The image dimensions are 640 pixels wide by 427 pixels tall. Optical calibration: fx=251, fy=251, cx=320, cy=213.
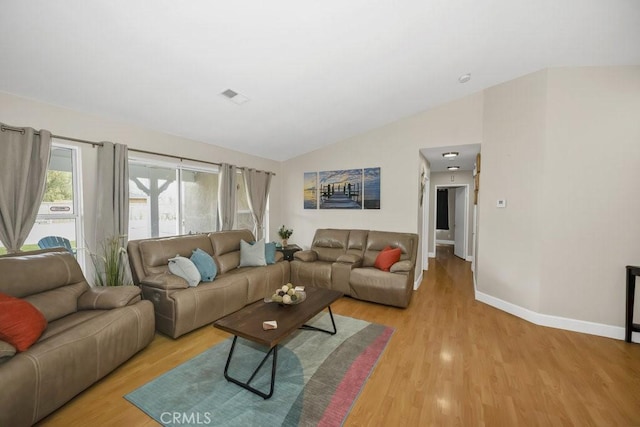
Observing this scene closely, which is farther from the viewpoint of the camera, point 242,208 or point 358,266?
point 242,208

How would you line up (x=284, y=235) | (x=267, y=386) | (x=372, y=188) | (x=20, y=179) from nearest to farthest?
(x=267, y=386)
(x=20, y=179)
(x=372, y=188)
(x=284, y=235)

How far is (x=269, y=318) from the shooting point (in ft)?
7.07

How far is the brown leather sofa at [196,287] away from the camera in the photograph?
258 centimetres

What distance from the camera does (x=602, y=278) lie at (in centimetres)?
280

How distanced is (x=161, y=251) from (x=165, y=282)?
2.02ft

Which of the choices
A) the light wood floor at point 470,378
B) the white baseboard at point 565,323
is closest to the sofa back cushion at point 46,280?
the light wood floor at point 470,378

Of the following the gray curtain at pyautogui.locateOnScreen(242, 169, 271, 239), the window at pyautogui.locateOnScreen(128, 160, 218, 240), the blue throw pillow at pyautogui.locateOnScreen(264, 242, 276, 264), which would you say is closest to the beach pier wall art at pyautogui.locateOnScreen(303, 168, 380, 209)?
the gray curtain at pyautogui.locateOnScreen(242, 169, 271, 239)

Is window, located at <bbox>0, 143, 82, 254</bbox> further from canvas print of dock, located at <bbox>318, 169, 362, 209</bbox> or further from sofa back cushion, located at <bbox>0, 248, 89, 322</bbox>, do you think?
canvas print of dock, located at <bbox>318, 169, 362, 209</bbox>

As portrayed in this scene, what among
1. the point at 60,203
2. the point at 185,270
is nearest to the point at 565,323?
the point at 185,270

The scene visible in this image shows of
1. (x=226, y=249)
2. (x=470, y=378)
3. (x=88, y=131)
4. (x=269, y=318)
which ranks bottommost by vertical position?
(x=470, y=378)

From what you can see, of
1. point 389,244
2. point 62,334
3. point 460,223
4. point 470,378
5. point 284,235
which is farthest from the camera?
point 460,223

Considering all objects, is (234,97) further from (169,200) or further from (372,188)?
(372,188)

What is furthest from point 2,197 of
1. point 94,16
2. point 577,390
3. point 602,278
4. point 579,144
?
point 602,278

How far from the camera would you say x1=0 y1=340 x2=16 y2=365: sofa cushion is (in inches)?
56.1
